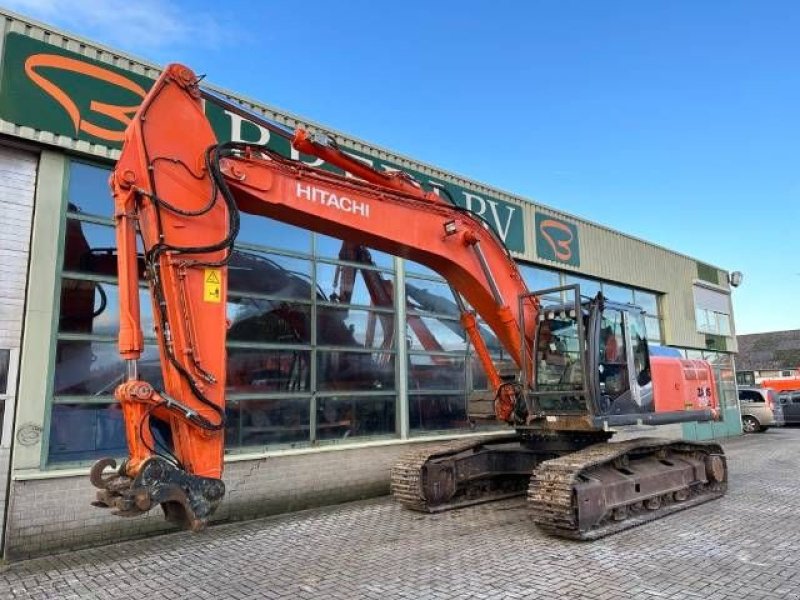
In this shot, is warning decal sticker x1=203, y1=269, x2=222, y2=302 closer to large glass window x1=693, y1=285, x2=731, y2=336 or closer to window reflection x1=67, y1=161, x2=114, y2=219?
window reflection x1=67, y1=161, x2=114, y2=219

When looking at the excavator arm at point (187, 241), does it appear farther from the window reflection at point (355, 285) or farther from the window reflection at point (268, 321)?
the window reflection at point (355, 285)

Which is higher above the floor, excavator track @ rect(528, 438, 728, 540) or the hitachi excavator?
the hitachi excavator

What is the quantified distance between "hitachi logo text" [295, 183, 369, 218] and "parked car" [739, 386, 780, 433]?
68.7ft

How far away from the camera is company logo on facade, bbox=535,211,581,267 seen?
13.7m

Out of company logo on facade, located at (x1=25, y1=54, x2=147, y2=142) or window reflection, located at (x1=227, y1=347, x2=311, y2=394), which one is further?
window reflection, located at (x1=227, y1=347, x2=311, y2=394)

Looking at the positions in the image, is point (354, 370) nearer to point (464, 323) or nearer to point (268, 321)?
point (268, 321)

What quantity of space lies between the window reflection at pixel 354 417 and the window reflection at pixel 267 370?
1.90 ft

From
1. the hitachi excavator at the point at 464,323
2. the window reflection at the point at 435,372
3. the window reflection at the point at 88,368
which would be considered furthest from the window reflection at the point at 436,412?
the window reflection at the point at 88,368

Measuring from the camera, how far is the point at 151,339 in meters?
7.64

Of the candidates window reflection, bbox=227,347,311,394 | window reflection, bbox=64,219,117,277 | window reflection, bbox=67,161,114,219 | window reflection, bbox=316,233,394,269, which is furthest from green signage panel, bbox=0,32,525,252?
window reflection, bbox=227,347,311,394

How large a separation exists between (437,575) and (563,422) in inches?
114

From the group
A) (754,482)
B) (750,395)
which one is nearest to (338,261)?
(754,482)

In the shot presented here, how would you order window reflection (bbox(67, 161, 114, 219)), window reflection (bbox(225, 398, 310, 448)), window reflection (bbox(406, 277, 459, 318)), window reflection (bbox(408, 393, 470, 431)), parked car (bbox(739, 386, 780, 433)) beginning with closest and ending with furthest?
1. window reflection (bbox(67, 161, 114, 219))
2. window reflection (bbox(225, 398, 310, 448))
3. window reflection (bbox(408, 393, 470, 431))
4. window reflection (bbox(406, 277, 459, 318))
5. parked car (bbox(739, 386, 780, 433))

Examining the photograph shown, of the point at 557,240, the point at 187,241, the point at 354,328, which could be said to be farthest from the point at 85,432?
the point at 557,240
